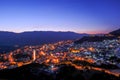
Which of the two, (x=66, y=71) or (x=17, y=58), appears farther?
(x=17, y=58)

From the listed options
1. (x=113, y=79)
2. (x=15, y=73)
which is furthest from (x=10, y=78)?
(x=113, y=79)

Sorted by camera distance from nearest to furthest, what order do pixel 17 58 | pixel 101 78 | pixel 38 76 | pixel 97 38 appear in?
1. pixel 101 78
2. pixel 38 76
3. pixel 17 58
4. pixel 97 38

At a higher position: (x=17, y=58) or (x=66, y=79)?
(x=66, y=79)

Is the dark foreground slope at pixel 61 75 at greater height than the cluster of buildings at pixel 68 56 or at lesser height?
greater

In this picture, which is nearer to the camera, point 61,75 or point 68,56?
point 61,75

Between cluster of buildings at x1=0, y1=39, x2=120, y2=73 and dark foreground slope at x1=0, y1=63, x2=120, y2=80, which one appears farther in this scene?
cluster of buildings at x1=0, y1=39, x2=120, y2=73

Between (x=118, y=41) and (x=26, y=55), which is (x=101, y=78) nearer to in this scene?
(x=26, y=55)

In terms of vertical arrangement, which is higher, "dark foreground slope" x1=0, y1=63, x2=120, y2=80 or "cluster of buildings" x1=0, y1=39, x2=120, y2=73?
"dark foreground slope" x1=0, y1=63, x2=120, y2=80

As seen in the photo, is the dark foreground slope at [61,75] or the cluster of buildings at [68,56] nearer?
the dark foreground slope at [61,75]

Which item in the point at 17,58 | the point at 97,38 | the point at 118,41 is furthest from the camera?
the point at 97,38

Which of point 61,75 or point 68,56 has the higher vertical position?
point 61,75
